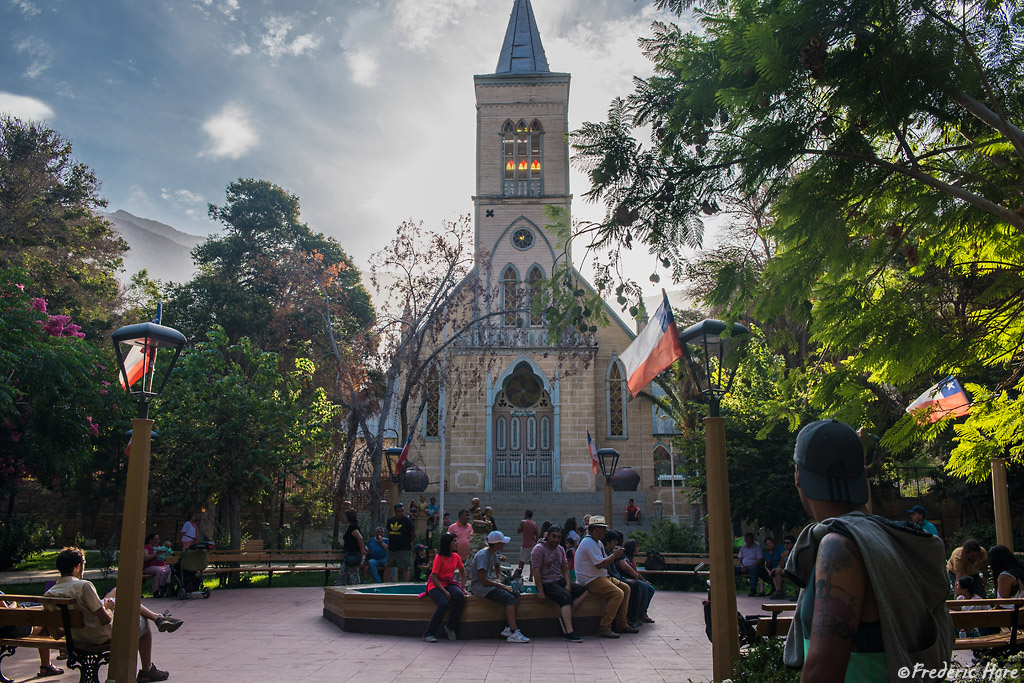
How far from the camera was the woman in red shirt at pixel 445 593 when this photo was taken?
9.99 meters

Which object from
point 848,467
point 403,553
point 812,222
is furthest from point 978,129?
point 403,553

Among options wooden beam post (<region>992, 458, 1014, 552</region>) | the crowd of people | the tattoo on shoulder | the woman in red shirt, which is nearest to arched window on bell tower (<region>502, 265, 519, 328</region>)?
the crowd of people

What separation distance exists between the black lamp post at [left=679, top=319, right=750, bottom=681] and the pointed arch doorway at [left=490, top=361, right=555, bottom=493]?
80.6 feet

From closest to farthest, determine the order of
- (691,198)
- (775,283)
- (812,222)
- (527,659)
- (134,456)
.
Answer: (812,222) → (775,283) → (691,198) → (134,456) → (527,659)

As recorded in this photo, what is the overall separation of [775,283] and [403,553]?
11.5 m

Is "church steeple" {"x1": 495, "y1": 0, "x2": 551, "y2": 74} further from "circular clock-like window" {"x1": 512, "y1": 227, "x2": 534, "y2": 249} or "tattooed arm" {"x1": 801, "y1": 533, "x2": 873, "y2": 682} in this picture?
"tattooed arm" {"x1": 801, "y1": 533, "x2": 873, "y2": 682}

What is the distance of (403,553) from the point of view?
587 inches

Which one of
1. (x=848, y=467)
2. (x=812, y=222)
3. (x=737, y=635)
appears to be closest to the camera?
(x=848, y=467)

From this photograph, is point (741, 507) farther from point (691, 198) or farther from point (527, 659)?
point (691, 198)

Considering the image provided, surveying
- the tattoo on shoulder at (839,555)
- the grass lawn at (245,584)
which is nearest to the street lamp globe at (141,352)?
the tattoo on shoulder at (839,555)

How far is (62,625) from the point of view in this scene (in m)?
6.48

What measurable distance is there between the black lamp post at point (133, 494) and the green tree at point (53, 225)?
20.1 m

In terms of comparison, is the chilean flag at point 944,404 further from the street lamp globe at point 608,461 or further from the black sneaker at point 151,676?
the street lamp globe at point 608,461

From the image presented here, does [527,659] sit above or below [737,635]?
below
